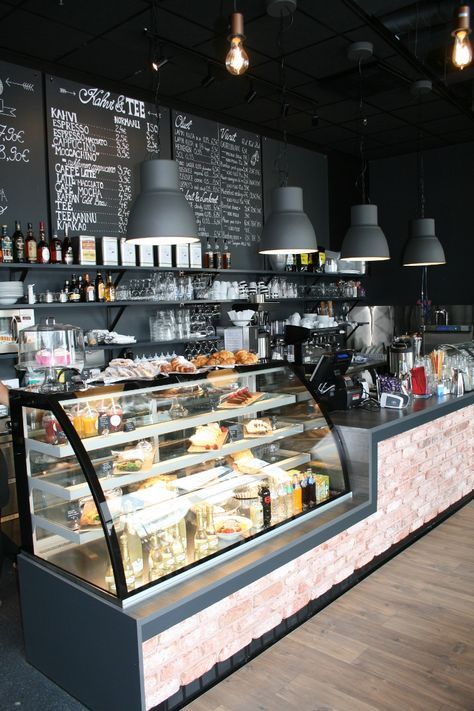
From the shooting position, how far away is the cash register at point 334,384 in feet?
12.2

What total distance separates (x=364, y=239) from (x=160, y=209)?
7.85ft

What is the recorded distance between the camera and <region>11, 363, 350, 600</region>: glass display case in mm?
2357

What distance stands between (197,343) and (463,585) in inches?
136

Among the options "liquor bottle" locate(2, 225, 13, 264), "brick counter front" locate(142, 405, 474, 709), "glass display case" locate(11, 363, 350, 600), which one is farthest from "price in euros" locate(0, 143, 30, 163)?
"brick counter front" locate(142, 405, 474, 709)

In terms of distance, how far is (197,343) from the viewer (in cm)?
602

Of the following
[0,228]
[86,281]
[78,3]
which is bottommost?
[86,281]

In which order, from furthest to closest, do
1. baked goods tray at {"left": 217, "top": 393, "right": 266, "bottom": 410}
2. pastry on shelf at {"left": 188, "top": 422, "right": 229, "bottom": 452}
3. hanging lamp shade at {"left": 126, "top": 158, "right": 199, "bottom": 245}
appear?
1. hanging lamp shade at {"left": 126, "top": 158, "right": 199, "bottom": 245}
2. baked goods tray at {"left": 217, "top": 393, "right": 266, "bottom": 410}
3. pastry on shelf at {"left": 188, "top": 422, "right": 229, "bottom": 452}

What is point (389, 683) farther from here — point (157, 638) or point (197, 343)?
point (197, 343)

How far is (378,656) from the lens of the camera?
2.69m

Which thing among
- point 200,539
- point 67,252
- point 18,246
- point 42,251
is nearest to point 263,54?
point 67,252

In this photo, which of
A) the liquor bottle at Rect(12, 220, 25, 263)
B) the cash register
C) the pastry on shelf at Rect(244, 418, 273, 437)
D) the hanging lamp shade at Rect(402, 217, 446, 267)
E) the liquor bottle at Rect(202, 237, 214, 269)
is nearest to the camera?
the pastry on shelf at Rect(244, 418, 273, 437)

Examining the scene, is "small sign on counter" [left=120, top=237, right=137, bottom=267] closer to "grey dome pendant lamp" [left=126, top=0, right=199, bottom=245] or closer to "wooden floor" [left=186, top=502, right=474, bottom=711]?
"grey dome pendant lamp" [left=126, top=0, right=199, bottom=245]

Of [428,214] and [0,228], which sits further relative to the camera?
[428,214]

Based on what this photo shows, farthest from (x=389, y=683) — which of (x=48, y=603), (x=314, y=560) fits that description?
(x=48, y=603)
